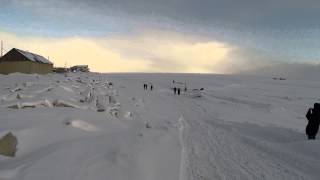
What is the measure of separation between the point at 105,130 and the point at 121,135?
0.74 meters

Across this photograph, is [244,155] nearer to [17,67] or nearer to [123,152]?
[123,152]

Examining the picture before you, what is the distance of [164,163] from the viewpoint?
10.5 m

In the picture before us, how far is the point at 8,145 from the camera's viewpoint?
8.60m

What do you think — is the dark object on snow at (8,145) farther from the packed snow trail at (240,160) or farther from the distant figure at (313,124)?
the distant figure at (313,124)

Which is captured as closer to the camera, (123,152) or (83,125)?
(123,152)

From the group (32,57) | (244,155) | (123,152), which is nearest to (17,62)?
(32,57)

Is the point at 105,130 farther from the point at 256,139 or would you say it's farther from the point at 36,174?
the point at 256,139

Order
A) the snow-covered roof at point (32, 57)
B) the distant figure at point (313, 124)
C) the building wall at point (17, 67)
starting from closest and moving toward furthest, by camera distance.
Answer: the distant figure at point (313, 124)
the building wall at point (17, 67)
the snow-covered roof at point (32, 57)

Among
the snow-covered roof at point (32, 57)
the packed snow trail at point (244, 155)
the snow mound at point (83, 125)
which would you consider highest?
the snow-covered roof at point (32, 57)

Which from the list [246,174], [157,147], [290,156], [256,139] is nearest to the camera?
[246,174]

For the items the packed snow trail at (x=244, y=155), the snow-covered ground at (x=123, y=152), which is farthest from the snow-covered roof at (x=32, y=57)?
the snow-covered ground at (x=123, y=152)

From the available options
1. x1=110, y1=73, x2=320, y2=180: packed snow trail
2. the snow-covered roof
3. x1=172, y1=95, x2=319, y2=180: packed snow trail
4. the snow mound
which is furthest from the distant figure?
the snow-covered roof

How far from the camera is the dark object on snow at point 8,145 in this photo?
8.45 meters

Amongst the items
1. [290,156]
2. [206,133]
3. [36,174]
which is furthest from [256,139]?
[36,174]
